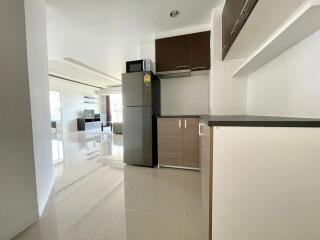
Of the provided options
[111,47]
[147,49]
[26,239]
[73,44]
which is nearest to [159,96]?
[147,49]

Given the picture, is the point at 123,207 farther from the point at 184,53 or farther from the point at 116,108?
the point at 116,108

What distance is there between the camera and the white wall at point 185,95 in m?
3.03

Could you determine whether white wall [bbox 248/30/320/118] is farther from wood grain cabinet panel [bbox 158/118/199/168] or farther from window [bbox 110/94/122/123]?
window [bbox 110/94/122/123]

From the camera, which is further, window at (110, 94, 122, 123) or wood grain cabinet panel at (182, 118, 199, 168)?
window at (110, 94, 122, 123)

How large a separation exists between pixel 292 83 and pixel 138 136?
7.74ft

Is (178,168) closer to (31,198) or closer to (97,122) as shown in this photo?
(31,198)

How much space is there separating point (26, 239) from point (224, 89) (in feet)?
9.22

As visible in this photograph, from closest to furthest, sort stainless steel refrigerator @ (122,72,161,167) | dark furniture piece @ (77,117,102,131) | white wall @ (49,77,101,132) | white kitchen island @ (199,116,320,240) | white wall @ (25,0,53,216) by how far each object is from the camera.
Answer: white kitchen island @ (199,116,320,240) → white wall @ (25,0,53,216) → stainless steel refrigerator @ (122,72,161,167) → white wall @ (49,77,101,132) → dark furniture piece @ (77,117,102,131)

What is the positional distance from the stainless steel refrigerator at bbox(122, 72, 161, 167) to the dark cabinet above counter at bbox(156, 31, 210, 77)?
0.36m

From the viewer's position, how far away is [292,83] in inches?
51.3

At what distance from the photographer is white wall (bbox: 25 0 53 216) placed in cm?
154

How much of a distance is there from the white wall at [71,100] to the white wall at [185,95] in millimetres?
6683

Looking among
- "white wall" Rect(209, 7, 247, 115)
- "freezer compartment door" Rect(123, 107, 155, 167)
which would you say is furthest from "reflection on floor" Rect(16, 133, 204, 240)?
"white wall" Rect(209, 7, 247, 115)

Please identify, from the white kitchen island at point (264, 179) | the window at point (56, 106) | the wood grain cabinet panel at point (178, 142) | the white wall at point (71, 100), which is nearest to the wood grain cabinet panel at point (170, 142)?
the wood grain cabinet panel at point (178, 142)
